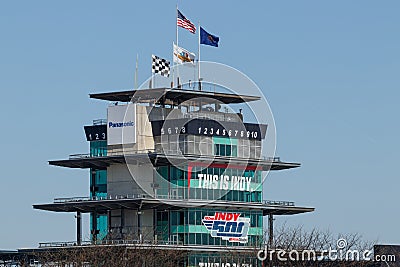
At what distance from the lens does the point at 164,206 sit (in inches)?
5497

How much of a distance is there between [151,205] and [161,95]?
12662mm

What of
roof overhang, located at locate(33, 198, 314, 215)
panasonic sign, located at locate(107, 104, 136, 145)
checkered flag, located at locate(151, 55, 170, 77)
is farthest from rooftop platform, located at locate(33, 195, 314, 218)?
checkered flag, located at locate(151, 55, 170, 77)

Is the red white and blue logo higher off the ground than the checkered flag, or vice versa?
the checkered flag

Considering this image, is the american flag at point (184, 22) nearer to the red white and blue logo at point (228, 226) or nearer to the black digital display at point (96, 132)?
the black digital display at point (96, 132)

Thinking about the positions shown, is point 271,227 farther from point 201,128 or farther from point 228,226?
point 201,128

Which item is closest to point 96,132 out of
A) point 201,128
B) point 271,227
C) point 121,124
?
point 121,124

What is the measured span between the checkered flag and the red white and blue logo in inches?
688

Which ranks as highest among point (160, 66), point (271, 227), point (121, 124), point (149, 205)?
point (160, 66)

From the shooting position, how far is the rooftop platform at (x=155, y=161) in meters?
138

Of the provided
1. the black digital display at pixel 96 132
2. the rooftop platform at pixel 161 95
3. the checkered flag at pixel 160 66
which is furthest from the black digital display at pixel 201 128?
the black digital display at pixel 96 132

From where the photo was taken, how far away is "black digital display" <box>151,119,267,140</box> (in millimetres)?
138875

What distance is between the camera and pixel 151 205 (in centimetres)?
13888

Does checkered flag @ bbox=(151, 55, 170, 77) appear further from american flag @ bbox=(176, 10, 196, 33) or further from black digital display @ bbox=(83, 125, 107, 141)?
black digital display @ bbox=(83, 125, 107, 141)

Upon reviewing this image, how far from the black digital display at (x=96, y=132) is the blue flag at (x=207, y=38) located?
1551 cm
